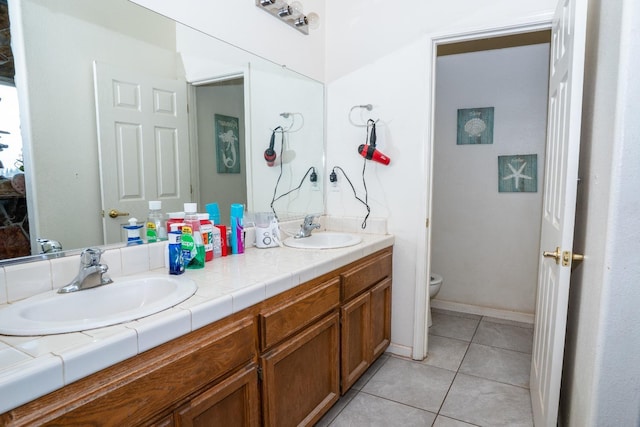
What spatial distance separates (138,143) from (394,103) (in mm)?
1503

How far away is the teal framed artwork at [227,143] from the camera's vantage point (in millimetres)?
1850

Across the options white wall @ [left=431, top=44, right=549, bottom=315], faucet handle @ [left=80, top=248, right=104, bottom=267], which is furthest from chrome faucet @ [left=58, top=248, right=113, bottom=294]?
white wall @ [left=431, top=44, right=549, bottom=315]

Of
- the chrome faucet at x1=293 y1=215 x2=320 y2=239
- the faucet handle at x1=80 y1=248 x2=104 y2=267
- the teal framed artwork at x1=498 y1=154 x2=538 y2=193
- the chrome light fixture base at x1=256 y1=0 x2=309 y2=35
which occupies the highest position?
the chrome light fixture base at x1=256 y1=0 x2=309 y2=35

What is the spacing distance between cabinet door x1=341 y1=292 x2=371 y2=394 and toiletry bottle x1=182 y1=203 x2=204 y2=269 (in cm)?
72

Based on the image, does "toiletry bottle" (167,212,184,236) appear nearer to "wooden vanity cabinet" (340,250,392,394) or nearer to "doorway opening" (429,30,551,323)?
"wooden vanity cabinet" (340,250,392,394)

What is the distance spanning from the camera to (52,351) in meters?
0.75

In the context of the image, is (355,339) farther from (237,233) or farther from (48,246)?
(48,246)

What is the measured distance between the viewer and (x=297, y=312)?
1.42 m

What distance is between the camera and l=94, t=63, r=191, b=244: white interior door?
1.35 metres

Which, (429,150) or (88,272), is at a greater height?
(429,150)

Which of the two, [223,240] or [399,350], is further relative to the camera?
[399,350]

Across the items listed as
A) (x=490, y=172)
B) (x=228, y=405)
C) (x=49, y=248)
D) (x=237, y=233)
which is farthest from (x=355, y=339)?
(x=490, y=172)

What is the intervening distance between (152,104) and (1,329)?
0.98m

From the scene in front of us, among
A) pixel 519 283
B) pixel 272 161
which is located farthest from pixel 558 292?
pixel 519 283
